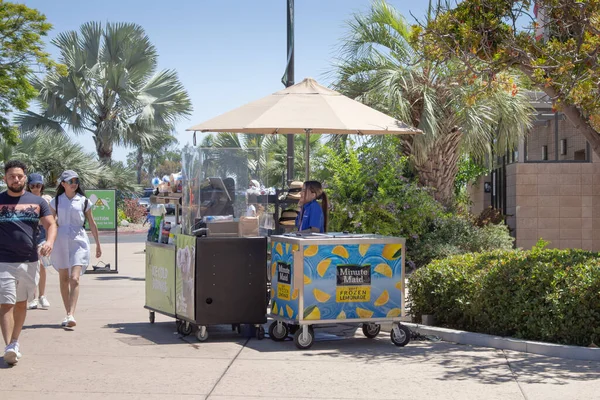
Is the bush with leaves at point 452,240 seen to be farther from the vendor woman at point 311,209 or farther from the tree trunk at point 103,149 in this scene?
the tree trunk at point 103,149

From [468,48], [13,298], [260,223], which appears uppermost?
[468,48]

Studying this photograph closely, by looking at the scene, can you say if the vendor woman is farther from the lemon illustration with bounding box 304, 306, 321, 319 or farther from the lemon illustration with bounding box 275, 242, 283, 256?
the lemon illustration with bounding box 304, 306, 321, 319

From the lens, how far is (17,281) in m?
7.93

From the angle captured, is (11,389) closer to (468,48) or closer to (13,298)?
(13,298)

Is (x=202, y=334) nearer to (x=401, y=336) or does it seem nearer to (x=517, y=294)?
(x=401, y=336)

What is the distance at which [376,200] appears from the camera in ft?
49.5

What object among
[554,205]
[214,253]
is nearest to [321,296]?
[214,253]

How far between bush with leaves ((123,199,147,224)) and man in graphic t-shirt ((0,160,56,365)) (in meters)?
30.6

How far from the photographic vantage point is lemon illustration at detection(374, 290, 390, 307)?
9008 mm

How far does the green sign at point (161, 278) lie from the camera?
985cm

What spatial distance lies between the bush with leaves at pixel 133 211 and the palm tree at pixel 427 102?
22.8 metres

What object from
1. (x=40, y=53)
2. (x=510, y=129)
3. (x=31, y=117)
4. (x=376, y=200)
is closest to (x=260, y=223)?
(x=376, y=200)

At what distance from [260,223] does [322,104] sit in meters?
1.62

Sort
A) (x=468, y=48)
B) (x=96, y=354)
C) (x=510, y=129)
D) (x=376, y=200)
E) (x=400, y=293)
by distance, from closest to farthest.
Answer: (x=96, y=354)
(x=400, y=293)
(x=468, y=48)
(x=376, y=200)
(x=510, y=129)
